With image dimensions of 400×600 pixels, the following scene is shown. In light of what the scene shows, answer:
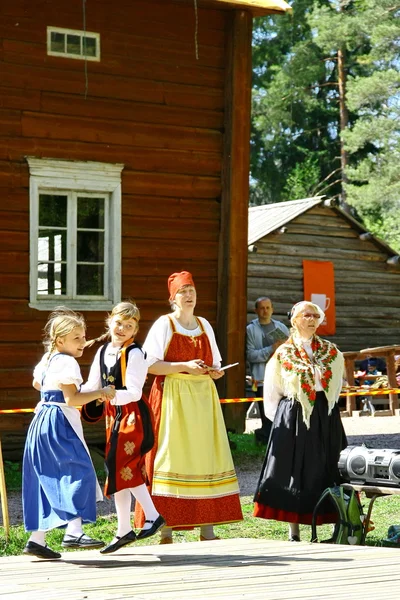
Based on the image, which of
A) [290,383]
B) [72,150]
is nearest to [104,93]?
[72,150]

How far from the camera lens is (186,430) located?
24.6ft

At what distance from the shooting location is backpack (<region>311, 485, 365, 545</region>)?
720 cm

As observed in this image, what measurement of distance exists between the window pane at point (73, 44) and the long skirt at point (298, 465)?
5.56 m

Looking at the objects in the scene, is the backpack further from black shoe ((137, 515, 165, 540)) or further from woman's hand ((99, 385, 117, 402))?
woman's hand ((99, 385, 117, 402))

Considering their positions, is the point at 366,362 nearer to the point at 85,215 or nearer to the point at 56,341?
the point at 85,215

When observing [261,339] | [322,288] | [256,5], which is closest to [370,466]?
[261,339]

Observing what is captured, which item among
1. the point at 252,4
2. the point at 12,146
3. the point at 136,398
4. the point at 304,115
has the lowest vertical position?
the point at 136,398

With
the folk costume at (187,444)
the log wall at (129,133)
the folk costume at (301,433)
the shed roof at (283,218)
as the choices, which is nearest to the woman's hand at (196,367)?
the folk costume at (187,444)

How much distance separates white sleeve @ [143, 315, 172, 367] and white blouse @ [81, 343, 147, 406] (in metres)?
0.79

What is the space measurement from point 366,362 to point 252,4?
8.15 meters

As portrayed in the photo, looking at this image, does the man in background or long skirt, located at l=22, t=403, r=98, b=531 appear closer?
long skirt, located at l=22, t=403, r=98, b=531

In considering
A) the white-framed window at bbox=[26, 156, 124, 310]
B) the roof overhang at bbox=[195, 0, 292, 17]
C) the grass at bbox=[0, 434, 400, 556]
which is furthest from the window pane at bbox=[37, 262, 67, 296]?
the grass at bbox=[0, 434, 400, 556]

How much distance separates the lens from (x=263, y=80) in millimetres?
36375

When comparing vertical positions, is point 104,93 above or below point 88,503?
above
